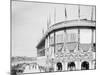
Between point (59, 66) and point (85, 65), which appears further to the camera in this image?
point (85, 65)

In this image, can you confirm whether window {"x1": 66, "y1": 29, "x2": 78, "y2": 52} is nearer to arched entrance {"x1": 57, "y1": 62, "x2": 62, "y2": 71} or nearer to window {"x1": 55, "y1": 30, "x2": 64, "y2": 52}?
window {"x1": 55, "y1": 30, "x2": 64, "y2": 52}

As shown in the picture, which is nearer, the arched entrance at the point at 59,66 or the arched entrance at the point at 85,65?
the arched entrance at the point at 59,66

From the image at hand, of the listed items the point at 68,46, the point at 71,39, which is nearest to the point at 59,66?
the point at 68,46

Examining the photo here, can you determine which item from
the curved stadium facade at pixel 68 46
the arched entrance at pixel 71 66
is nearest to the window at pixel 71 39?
the curved stadium facade at pixel 68 46

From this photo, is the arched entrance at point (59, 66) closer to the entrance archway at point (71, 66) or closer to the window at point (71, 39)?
the entrance archway at point (71, 66)

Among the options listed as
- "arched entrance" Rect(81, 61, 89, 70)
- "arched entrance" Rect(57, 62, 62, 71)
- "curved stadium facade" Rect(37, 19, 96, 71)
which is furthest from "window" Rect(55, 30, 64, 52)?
"arched entrance" Rect(81, 61, 89, 70)

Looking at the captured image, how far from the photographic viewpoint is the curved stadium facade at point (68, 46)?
2480 millimetres

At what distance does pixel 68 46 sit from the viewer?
8.43ft

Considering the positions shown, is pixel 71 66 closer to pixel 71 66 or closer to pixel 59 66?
pixel 71 66

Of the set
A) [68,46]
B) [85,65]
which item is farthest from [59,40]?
[85,65]

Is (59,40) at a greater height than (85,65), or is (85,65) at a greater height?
(59,40)

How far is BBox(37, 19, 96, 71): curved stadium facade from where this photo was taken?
2.48m

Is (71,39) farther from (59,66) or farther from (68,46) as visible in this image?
(59,66)
